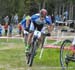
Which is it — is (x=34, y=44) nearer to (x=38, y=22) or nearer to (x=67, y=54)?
(x=38, y=22)

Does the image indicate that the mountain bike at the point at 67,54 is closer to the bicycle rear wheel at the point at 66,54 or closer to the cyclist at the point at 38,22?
the bicycle rear wheel at the point at 66,54

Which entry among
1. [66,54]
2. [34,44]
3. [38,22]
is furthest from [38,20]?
[66,54]

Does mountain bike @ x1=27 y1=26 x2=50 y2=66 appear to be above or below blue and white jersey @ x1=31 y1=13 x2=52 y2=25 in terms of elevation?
below

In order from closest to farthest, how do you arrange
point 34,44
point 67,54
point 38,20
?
1. point 67,54
2. point 34,44
3. point 38,20

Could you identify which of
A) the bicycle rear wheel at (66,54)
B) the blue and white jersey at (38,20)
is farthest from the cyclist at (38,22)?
the bicycle rear wheel at (66,54)

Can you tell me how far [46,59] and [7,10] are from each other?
4210 centimetres

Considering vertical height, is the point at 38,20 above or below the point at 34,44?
above

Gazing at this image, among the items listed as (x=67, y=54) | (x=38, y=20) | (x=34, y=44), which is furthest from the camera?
(x=38, y=20)

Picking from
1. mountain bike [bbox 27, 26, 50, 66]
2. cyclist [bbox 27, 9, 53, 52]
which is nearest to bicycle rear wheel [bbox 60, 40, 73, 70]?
mountain bike [bbox 27, 26, 50, 66]

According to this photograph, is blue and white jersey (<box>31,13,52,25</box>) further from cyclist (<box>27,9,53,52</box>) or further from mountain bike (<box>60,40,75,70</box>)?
mountain bike (<box>60,40,75,70</box>)

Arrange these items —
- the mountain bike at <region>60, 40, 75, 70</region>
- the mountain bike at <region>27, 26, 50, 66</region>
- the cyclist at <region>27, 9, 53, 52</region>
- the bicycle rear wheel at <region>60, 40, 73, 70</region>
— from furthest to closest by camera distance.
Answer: the cyclist at <region>27, 9, 53, 52</region>
the mountain bike at <region>27, 26, 50, 66</region>
the bicycle rear wheel at <region>60, 40, 73, 70</region>
the mountain bike at <region>60, 40, 75, 70</region>

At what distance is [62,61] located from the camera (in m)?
10.6

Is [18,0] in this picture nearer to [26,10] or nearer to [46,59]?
[26,10]

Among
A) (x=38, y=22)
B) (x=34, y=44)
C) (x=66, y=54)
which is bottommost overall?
(x=34, y=44)
